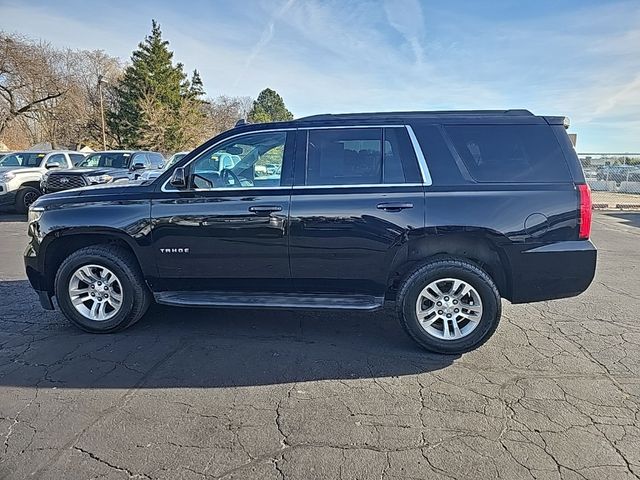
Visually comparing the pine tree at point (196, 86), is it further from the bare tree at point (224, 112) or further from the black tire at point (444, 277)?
the black tire at point (444, 277)

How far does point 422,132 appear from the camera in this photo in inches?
152

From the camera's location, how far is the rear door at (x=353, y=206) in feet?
12.3

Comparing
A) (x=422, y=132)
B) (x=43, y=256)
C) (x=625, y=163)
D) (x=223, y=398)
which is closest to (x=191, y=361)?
(x=223, y=398)

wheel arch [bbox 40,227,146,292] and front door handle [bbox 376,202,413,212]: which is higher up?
front door handle [bbox 376,202,413,212]

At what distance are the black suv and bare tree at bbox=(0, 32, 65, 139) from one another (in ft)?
108

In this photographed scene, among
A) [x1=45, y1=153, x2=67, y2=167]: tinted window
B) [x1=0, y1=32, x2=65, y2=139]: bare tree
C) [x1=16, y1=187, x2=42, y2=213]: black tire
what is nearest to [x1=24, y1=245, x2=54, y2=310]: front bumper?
[x1=16, y1=187, x2=42, y2=213]: black tire

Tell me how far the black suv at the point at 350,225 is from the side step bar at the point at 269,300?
0.05 ft

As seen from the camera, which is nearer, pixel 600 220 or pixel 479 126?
pixel 479 126

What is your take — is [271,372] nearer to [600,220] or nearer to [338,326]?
[338,326]

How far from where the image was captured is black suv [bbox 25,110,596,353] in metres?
3.70

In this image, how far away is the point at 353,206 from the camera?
3.77 m

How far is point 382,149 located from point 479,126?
2.81 ft

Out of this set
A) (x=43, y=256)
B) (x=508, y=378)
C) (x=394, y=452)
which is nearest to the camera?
(x=394, y=452)

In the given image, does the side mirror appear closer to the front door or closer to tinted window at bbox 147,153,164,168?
the front door
